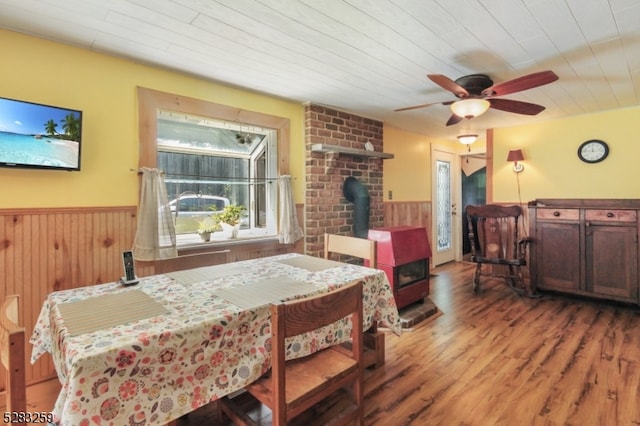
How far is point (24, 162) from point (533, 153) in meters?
5.12

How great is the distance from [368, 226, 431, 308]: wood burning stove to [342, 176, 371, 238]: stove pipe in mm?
438

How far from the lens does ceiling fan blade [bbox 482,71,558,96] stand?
2.02 metres

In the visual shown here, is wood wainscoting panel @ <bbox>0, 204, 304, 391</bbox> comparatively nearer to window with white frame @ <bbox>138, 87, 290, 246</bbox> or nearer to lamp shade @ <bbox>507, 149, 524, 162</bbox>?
window with white frame @ <bbox>138, 87, 290, 246</bbox>

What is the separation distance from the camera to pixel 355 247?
7.52 ft

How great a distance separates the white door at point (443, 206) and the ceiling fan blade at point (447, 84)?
9.56 feet

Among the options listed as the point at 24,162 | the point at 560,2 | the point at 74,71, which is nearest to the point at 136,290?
the point at 24,162

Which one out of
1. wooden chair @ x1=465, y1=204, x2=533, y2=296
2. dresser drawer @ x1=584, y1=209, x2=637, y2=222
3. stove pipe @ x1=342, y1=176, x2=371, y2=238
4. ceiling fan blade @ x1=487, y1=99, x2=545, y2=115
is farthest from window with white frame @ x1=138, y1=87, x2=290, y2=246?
dresser drawer @ x1=584, y1=209, x2=637, y2=222

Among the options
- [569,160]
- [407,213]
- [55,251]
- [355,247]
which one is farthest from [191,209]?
[569,160]

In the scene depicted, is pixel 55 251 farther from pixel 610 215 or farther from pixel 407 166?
pixel 610 215

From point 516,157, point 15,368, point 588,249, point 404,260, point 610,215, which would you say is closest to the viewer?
point 15,368

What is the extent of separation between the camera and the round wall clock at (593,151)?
374 centimetres

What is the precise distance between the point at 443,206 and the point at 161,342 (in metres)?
5.19

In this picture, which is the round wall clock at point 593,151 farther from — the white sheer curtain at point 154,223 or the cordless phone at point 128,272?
the cordless phone at point 128,272

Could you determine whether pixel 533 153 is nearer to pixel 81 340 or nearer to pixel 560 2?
pixel 560 2
